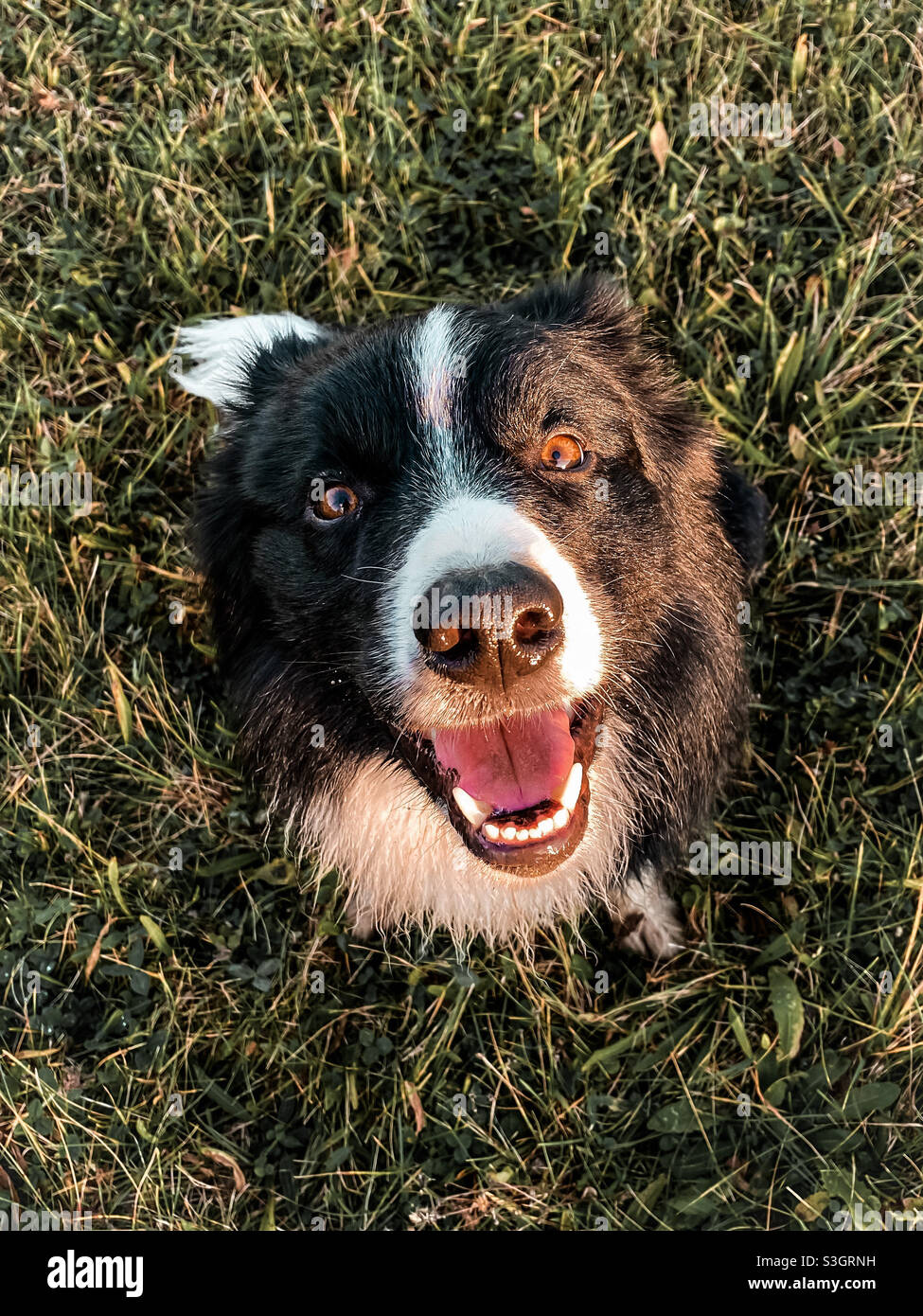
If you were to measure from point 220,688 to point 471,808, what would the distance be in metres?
1.46

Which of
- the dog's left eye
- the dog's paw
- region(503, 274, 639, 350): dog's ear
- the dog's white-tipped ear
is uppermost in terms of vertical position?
region(503, 274, 639, 350): dog's ear

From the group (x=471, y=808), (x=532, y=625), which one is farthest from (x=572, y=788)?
(x=532, y=625)

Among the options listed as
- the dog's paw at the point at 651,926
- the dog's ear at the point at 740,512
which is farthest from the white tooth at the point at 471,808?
the dog's ear at the point at 740,512

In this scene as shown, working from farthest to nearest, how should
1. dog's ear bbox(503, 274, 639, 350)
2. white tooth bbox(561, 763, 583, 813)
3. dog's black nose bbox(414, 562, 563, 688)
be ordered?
dog's ear bbox(503, 274, 639, 350) → white tooth bbox(561, 763, 583, 813) → dog's black nose bbox(414, 562, 563, 688)

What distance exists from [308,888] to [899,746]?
1883 millimetres

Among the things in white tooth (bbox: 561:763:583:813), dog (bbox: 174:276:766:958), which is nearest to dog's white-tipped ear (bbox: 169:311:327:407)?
dog (bbox: 174:276:766:958)

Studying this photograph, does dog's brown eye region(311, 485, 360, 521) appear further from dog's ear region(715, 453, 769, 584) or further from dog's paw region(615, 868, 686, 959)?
dog's paw region(615, 868, 686, 959)

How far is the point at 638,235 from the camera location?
3.82 meters

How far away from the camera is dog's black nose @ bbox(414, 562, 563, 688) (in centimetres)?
198

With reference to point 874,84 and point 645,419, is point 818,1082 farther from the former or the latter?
point 874,84

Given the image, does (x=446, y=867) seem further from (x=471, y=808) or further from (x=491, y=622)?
(x=491, y=622)

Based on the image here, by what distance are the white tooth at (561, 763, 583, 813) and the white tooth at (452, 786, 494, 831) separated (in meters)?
0.17

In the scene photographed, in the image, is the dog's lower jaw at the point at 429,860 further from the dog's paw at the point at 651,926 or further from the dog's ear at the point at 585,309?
the dog's ear at the point at 585,309
